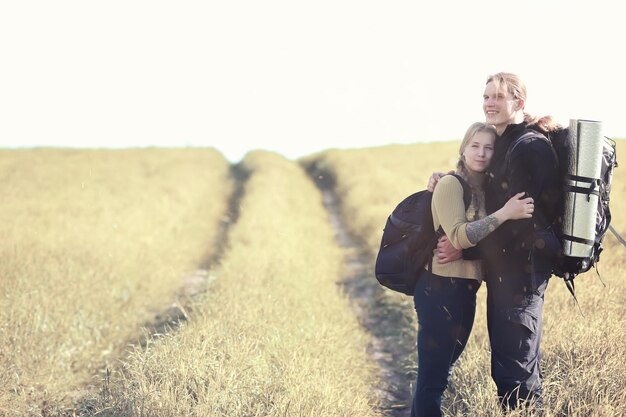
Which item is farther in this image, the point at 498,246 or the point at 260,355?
the point at 260,355

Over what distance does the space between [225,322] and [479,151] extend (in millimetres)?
3286

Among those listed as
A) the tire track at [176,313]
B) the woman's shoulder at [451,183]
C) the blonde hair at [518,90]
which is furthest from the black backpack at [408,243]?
the tire track at [176,313]

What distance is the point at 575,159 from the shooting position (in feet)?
12.1

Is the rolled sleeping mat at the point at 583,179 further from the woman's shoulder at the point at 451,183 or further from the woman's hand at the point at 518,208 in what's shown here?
the woman's shoulder at the point at 451,183

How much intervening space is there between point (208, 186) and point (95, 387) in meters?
18.5

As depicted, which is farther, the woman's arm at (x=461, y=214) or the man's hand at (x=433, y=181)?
the man's hand at (x=433, y=181)

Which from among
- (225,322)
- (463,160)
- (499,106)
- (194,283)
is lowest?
(194,283)

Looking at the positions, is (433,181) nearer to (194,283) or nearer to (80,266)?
(80,266)

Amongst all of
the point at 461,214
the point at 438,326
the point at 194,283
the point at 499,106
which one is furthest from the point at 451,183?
the point at 194,283

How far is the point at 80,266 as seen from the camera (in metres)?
9.66

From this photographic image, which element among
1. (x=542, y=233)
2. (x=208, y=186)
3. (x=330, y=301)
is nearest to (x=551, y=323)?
(x=542, y=233)

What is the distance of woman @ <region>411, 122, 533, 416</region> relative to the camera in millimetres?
3760

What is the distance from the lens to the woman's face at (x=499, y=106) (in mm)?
3803

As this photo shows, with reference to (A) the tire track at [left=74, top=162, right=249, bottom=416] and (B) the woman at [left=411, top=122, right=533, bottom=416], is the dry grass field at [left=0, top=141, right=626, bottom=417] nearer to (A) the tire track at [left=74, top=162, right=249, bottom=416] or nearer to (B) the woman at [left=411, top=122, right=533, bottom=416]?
(A) the tire track at [left=74, top=162, right=249, bottom=416]
